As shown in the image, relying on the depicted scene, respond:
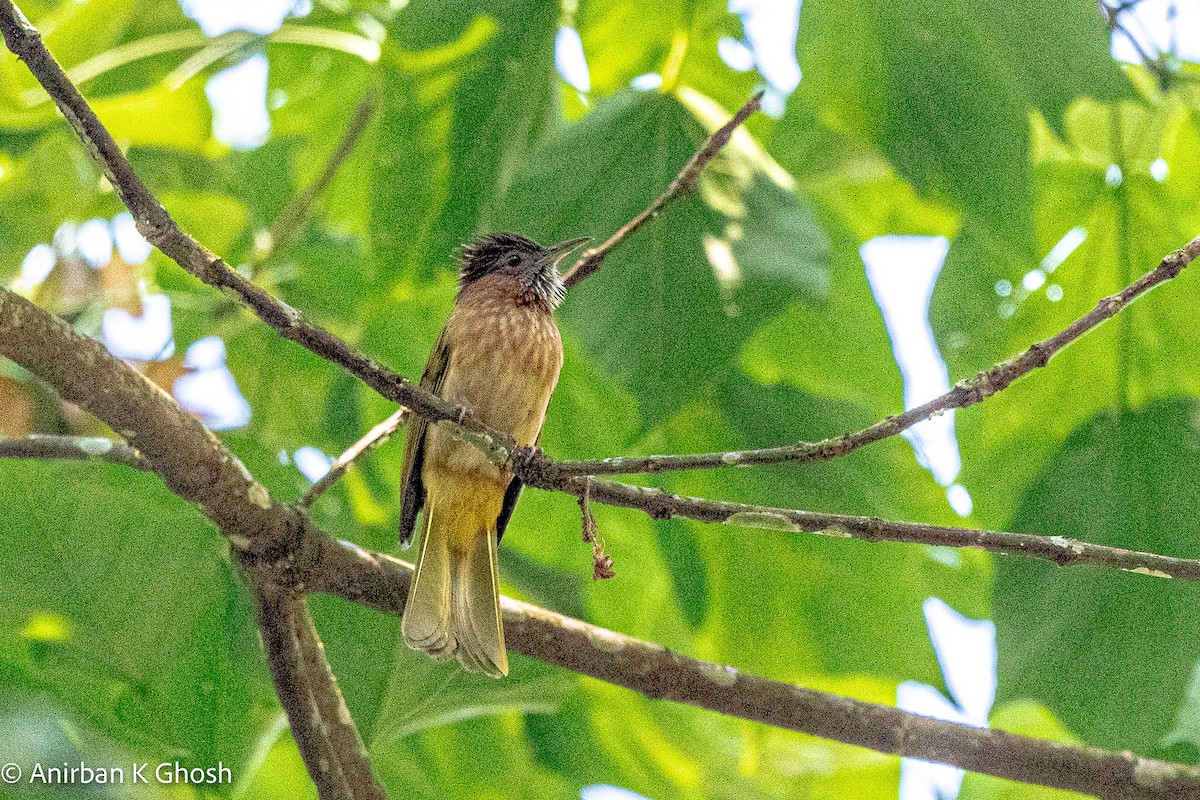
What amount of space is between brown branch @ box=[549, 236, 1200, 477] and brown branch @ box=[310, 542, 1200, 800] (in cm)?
120

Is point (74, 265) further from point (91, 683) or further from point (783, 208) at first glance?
point (783, 208)

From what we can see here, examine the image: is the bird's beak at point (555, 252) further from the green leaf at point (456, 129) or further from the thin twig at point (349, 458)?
the thin twig at point (349, 458)

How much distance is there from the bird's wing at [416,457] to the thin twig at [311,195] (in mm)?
636

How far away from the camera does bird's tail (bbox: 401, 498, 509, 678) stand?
3445 mm

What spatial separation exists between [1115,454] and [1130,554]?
1.10 meters

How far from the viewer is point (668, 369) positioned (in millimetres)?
2893

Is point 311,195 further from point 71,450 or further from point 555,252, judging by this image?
point 71,450

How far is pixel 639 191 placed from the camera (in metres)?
3.30

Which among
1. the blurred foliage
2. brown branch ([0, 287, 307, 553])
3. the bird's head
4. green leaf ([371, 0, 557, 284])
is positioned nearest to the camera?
brown branch ([0, 287, 307, 553])

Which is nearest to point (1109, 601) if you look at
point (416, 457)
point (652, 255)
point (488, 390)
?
point (652, 255)

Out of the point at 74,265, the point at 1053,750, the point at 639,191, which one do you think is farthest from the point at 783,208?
the point at 74,265

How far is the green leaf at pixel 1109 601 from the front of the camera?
3205 millimetres

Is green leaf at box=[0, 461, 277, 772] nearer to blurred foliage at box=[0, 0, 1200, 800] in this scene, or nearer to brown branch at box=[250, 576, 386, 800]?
blurred foliage at box=[0, 0, 1200, 800]

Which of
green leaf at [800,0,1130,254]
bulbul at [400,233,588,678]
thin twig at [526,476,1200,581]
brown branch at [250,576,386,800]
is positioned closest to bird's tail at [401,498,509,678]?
bulbul at [400,233,588,678]
